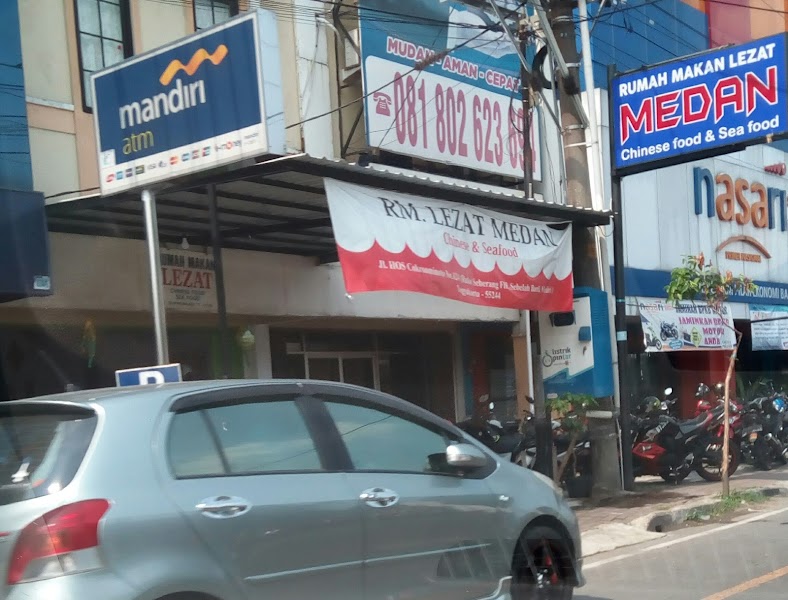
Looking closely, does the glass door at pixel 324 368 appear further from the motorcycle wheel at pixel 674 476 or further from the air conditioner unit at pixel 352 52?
the motorcycle wheel at pixel 674 476

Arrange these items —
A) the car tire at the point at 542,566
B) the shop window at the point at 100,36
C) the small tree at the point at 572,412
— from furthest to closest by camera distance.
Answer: the small tree at the point at 572,412
the shop window at the point at 100,36
the car tire at the point at 542,566

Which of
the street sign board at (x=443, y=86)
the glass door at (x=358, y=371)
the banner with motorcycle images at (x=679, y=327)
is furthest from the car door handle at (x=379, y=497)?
the banner with motorcycle images at (x=679, y=327)

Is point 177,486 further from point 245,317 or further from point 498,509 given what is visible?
point 245,317

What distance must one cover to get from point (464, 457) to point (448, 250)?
4586 millimetres

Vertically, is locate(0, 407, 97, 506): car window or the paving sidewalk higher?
locate(0, 407, 97, 506): car window

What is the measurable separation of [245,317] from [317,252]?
1.22 m

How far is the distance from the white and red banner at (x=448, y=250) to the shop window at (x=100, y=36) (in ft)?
11.8

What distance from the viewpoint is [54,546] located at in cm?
371

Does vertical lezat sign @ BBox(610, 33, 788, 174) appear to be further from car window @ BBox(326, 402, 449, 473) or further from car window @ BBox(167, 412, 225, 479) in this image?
car window @ BBox(167, 412, 225, 479)

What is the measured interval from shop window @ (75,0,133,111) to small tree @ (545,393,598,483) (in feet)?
20.1

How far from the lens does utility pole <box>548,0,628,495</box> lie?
11.6 meters

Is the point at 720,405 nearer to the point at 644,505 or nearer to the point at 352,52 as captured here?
the point at 644,505

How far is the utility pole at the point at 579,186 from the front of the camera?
11.6 meters

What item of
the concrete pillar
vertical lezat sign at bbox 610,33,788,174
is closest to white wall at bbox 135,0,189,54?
the concrete pillar
